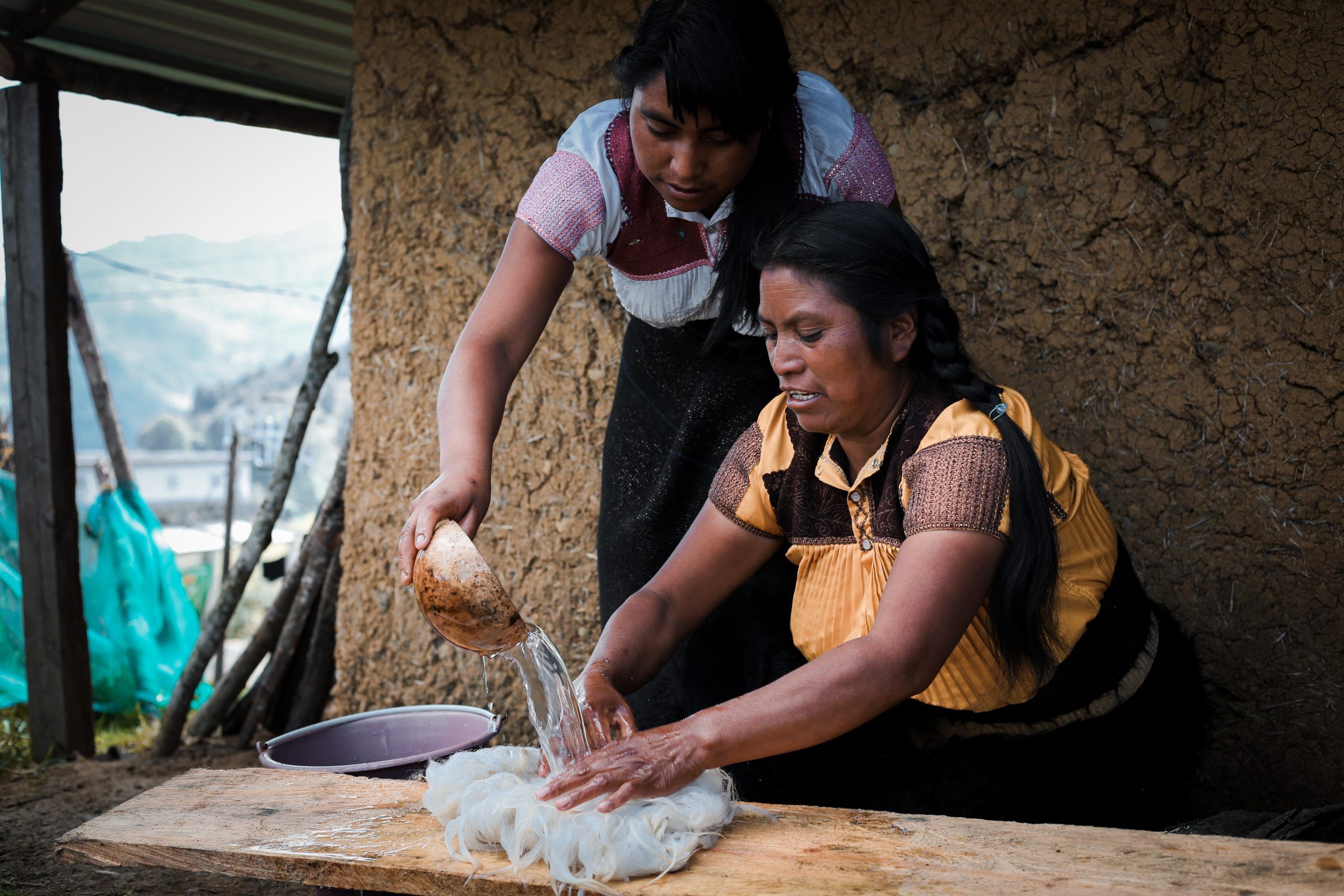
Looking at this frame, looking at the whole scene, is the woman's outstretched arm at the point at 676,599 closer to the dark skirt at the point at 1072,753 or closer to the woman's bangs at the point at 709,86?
the dark skirt at the point at 1072,753

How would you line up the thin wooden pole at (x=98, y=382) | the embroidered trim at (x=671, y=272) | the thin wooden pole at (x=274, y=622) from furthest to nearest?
the thin wooden pole at (x=98, y=382)
the thin wooden pole at (x=274, y=622)
the embroidered trim at (x=671, y=272)

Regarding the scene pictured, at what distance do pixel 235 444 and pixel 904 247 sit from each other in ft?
15.5

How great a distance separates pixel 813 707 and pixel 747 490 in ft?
1.96

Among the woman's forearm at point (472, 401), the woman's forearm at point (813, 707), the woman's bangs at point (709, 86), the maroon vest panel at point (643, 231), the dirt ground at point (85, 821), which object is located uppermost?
the woman's bangs at point (709, 86)

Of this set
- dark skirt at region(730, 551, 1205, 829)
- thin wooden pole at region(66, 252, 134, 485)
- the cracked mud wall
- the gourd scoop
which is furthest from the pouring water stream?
thin wooden pole at region(66, 252, 134, 485)

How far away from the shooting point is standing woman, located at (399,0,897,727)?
1880mm

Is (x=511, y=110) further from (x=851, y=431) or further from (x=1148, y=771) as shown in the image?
(x=1148, y=771)

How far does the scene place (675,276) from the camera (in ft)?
7.57

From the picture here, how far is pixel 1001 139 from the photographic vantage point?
9.30 ft

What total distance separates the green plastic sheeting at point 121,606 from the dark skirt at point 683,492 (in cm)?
301

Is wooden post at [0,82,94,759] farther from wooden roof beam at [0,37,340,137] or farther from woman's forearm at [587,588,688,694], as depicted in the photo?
woman's forearm at [587,588,688,694]

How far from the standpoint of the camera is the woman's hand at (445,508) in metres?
1.77

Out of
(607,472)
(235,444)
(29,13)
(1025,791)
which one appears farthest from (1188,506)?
(235,444)

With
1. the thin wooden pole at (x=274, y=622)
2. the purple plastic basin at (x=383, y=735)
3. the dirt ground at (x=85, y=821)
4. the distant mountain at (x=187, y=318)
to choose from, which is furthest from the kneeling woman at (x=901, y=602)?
the distant mountain at (x=187, y=318)
